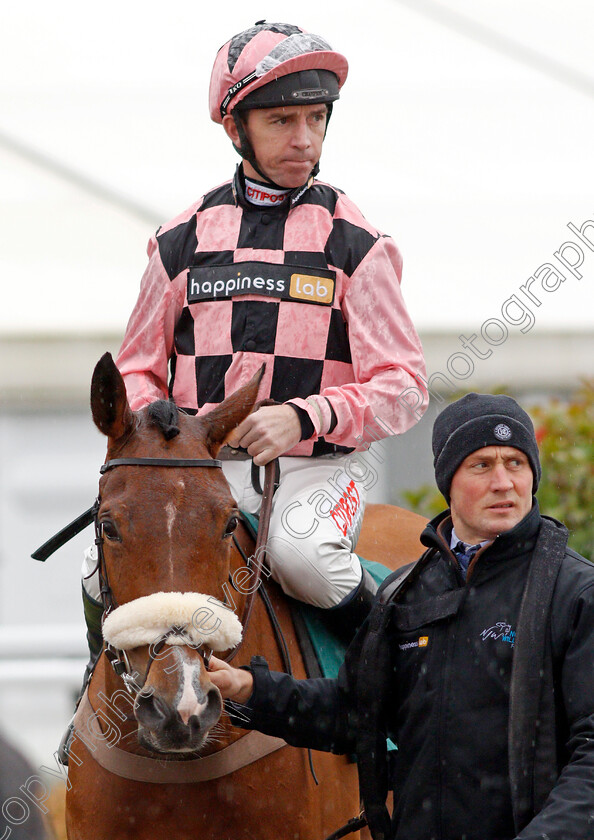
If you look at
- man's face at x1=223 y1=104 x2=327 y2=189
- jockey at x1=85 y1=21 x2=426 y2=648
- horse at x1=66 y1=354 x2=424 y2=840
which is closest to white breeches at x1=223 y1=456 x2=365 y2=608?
jockey at x1=85 y1=21 x2=426 y2=648

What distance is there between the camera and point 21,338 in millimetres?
7402

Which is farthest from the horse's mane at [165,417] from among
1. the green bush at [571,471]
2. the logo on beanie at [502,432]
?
the green bush at [571,471]

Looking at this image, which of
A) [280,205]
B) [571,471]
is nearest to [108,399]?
[280,205]

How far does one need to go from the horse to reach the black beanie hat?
21.7 inches

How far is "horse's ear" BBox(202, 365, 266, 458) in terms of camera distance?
2727mm

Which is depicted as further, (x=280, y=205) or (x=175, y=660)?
(x=280, y=205)

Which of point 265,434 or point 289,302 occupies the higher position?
point 289,302

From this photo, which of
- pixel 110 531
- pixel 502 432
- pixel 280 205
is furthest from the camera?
pixel 280 205

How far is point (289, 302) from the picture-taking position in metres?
3.20

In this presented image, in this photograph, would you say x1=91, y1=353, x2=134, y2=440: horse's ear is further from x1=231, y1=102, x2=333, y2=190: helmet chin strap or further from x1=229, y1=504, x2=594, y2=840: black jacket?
x1=231, y1=102, x2=333, y2=190: helmet chin strap

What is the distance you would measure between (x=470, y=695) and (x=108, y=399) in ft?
3.74

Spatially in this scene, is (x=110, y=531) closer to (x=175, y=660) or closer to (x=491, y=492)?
(x=175, y=660)

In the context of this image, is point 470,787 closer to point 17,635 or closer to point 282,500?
Result: point 282,500

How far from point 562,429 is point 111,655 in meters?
3.99
